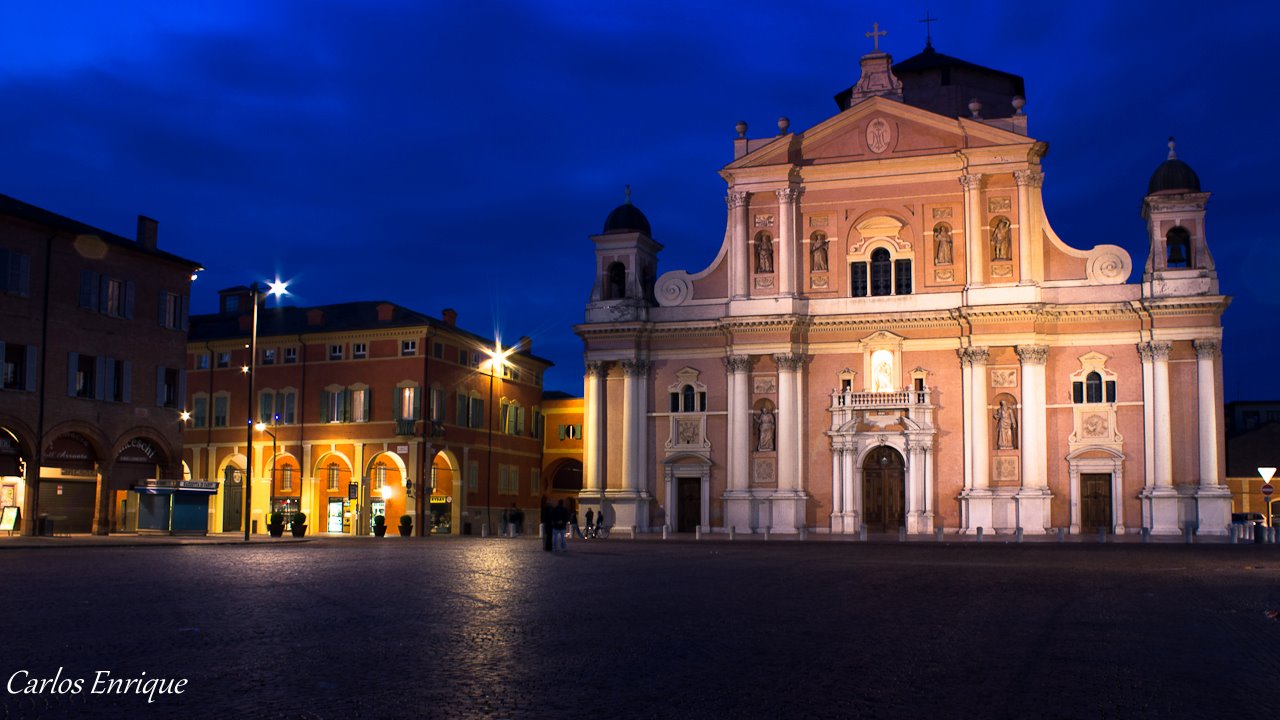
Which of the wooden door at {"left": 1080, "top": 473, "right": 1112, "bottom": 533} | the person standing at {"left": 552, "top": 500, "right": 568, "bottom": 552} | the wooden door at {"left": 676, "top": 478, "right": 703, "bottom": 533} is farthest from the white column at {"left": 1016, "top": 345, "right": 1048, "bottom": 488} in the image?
the person standing at {"left": 552, "top": 500, "right": 568, "bottom": 552}

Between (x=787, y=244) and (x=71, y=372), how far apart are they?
90.6 ft

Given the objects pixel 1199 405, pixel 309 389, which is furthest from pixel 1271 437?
pixel 309 389

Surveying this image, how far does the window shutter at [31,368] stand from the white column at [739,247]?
26.7 m

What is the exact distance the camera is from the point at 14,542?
34.2m

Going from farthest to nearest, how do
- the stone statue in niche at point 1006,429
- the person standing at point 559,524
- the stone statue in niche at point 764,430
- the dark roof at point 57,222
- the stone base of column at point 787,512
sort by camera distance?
the stone statue in niche at point 764,430 → the stone base of column at point 787,512 → the stone statue in niche at point 1006,429 → the dark roof at point 57,222 → the person standing at point 559,524

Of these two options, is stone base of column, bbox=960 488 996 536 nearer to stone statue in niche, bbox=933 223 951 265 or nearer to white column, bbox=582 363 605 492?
stone statue in niche, bbox=933 223 951 265

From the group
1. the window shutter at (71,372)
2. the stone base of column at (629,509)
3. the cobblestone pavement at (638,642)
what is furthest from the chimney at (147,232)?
the cobblestone pavement at (638,642)

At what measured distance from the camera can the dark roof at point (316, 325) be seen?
6156 centimetres

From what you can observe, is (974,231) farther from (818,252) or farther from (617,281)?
(617,281)

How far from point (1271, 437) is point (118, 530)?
6580cm

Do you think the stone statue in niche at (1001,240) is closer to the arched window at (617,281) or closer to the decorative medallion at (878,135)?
the decorative medallion at (878,135)

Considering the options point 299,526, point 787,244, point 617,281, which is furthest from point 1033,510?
point 299,526

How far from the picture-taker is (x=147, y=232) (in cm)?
4747

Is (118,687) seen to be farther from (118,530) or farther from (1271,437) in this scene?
(1271,437)
